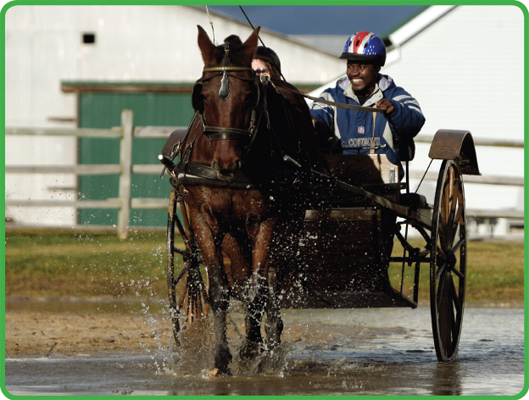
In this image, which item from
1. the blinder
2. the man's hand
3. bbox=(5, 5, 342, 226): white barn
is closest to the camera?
the blinder

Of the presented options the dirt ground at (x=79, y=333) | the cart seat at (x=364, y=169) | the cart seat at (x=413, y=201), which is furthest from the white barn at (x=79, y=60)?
the cart seat at (x=364, y=169)

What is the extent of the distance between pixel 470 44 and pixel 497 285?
9.26m

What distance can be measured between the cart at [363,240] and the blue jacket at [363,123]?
18 cm

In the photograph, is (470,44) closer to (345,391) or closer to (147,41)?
(147,41)

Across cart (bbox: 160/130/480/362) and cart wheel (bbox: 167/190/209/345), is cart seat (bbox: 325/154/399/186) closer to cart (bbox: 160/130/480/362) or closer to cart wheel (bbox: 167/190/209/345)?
cart (bbox: 160/130/480/362)

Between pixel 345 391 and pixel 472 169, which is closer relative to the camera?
pixel 345 391

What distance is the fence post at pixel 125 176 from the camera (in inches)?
498

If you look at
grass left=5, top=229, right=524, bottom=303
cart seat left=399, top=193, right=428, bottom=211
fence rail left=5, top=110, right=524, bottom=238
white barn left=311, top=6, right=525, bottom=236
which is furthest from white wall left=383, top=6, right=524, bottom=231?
cart seat left=399, top=193, right=428, bottom=211

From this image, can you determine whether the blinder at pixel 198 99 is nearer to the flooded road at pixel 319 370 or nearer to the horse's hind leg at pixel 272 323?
the horse's hind leg at pixel 272 323

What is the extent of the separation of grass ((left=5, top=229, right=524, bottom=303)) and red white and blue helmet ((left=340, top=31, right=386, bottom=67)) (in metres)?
4.24

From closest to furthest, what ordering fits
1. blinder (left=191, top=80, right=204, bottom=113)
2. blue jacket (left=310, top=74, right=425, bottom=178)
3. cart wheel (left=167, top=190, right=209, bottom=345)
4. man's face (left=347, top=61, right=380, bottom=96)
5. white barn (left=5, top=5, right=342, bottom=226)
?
blinder (left=191, top=80, right=204, bottom=113) < cart wheel (left=167, top=190, right=209, bottom=345) < blue jacket (left=310, top=74, right=425, bottom=178) < man's face (left=347, top=61, right=380, bottom=96) < white barn (left=5, top=5, right=342, bottom=226)

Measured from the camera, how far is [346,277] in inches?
236

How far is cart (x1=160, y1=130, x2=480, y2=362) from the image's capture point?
5762mm

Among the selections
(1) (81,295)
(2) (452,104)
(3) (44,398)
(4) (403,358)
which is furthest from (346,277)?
(2) (452,104)
